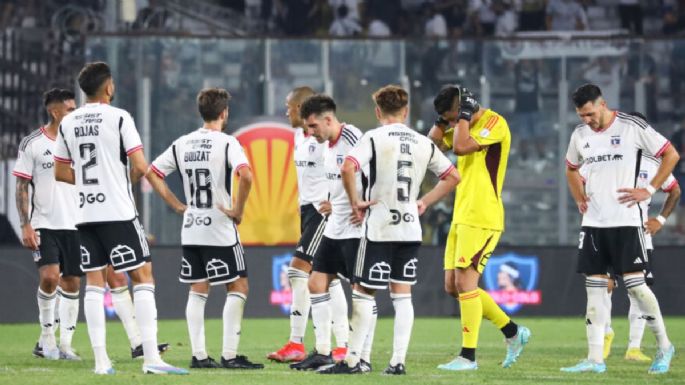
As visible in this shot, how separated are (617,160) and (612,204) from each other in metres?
0.36

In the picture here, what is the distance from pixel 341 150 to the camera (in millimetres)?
12273

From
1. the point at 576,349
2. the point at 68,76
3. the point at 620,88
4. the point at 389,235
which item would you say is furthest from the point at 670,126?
the point at 389,235

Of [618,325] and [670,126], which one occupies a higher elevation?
[670,126]

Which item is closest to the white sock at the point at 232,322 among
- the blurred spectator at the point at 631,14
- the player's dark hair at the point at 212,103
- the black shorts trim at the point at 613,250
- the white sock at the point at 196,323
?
the white sock at the point at 196,323

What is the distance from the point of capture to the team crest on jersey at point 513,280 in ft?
67.4

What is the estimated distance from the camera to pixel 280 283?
2028 cm

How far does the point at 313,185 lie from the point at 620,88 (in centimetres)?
937

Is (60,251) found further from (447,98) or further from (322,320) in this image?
(447,98)

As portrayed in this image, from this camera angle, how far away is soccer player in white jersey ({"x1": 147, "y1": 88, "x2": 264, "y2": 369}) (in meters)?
11.7

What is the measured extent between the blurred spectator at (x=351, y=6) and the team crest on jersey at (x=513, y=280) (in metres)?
6.66

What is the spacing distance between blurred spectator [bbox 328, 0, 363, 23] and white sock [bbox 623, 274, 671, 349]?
1417 centimetres

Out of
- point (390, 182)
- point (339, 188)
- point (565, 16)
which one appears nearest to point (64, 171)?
point (339, 188)

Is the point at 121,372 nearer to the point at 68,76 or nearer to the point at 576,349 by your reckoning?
the point at 576,349

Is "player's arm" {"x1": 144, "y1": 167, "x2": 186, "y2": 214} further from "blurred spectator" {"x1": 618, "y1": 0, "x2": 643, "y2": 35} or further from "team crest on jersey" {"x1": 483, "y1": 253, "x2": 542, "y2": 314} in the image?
"blurred spectator" {"x1": 618, "y1": 0, "x2": 643, "y2": 35}
